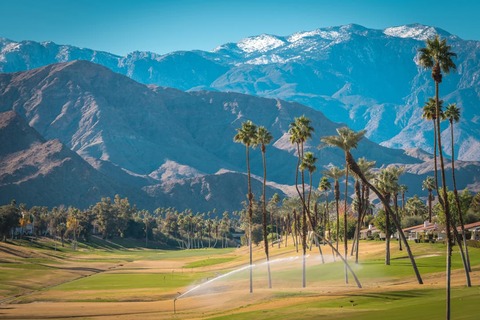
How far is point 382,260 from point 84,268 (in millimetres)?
71337

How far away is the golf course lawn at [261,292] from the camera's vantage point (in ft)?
173

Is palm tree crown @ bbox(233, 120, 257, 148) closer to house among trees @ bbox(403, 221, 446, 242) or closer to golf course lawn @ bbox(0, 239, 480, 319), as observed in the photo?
golf course lawn @ bbox(0, 239, 480, 319)

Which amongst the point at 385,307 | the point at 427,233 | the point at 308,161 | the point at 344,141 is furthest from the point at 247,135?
the point at 427,233

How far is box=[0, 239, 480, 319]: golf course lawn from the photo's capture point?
2079 inches

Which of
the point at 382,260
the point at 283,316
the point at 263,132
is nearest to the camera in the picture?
the point at 283,316

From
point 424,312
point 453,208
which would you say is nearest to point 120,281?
point 453,208

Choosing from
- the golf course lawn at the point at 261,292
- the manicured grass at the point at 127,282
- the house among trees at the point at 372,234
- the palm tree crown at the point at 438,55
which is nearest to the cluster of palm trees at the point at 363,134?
the palm tree crown at the point at 438,55

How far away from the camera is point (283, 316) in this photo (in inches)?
2048

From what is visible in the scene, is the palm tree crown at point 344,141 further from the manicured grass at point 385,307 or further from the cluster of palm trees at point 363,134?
the manicured grass at point 385,307

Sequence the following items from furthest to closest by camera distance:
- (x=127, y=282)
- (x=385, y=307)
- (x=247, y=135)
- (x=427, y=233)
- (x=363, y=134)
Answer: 1. (x=427, y=233)
2. (x=127, y=282)
3. (x=247, y=135)
4. (x=363, y=134)
5. (x=385, y=307)

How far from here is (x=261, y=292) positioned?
74312 millimetres

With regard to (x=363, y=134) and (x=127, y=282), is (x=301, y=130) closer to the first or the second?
(x=363, y=134)

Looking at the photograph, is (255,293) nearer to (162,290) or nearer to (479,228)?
(162,290)

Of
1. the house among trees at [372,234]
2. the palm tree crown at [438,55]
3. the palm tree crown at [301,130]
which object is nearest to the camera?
the palm tree crown at [438,55]
